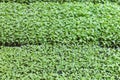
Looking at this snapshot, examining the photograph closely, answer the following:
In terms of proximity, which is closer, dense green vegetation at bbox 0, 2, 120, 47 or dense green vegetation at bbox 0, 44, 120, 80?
dense green vegetation at bbox 0, 44, 120, 80

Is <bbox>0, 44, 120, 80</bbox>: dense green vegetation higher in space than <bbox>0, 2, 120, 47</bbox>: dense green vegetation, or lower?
lower

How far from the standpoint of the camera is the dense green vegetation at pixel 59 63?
4020mm

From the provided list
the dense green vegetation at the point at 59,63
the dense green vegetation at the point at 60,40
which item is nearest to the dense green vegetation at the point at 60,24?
the dense green vegetation at the point at 60,40

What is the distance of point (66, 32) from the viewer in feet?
15.2

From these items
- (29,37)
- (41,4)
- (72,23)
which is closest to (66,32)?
(72,23)

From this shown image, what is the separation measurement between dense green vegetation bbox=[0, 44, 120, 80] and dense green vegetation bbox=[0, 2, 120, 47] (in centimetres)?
15

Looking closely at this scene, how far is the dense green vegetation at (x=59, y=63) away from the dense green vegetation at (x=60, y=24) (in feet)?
0.49

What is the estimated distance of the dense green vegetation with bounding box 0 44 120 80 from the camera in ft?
13.2

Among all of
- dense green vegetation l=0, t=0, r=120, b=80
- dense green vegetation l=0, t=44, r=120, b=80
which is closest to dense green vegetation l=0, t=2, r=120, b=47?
dense green vegetation l=0, t=0, r=120, b=80

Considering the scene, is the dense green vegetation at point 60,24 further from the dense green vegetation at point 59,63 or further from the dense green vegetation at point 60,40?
the dense green vegetation at point 59,63

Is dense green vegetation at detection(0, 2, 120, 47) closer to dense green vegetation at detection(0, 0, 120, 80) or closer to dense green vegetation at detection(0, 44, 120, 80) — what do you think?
dense green vegetation at detection(0, 0, 120, 80)

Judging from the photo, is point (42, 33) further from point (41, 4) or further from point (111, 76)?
point (111, 76)

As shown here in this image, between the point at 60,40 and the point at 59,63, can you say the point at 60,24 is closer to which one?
the point at 60,40

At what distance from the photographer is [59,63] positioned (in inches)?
164
